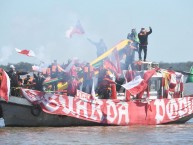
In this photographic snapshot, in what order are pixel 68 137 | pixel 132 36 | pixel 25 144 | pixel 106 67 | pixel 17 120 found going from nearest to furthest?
pixel 25 144
pixel 68 137
pixel 17 120
pixel 106 67
pixel 132 36

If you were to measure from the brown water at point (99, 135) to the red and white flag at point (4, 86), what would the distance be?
125 centimetres

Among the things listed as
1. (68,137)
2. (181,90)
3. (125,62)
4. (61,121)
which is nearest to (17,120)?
(61,121)

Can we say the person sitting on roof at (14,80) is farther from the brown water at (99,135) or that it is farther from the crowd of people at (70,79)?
the brown water at (99,135)

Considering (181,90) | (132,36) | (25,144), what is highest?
(132,36)

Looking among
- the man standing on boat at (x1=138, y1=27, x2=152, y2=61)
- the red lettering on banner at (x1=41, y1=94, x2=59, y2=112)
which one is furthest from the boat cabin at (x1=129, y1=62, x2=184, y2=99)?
the red lettering on banner at (x1=41, y1=94, x2=59, y2=112)

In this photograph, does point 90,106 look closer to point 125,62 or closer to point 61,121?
point 61,121

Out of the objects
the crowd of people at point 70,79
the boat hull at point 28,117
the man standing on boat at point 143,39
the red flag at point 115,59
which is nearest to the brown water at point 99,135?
the boat hull at point 28,117

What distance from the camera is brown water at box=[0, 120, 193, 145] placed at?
67.8ft

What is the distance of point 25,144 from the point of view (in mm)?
20188

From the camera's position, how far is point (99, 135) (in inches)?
891

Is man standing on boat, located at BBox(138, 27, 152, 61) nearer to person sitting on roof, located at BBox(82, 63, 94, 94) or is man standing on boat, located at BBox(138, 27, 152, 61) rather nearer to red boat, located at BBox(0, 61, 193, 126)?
red boat, located at BBox(0, 61, 193, 126)

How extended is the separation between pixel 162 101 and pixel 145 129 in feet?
8.35

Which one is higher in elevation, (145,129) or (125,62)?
(125,62)

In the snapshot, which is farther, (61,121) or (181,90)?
(181,90)
